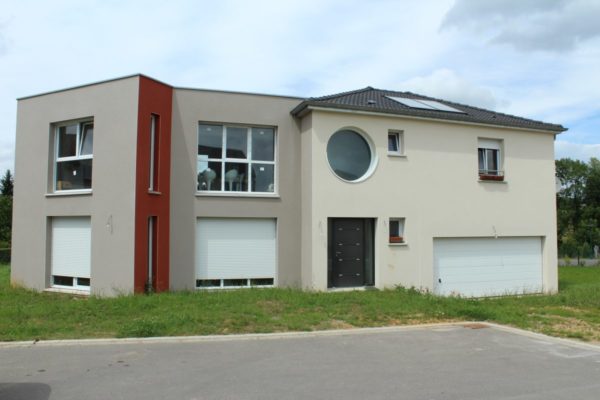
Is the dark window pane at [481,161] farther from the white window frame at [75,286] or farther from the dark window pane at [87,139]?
the white window frame at [75,286]

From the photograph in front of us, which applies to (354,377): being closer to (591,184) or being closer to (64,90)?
(64,90)

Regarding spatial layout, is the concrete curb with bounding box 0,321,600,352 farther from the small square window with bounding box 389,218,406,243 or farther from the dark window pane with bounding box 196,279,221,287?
the dark window pane with bounding box 196,279,221,287

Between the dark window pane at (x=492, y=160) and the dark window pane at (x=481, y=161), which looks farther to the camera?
the dark window pane at (x=492, y=160)

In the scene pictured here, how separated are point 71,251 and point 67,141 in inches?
115

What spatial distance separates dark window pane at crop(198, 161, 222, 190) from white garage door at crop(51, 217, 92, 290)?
2970 mm

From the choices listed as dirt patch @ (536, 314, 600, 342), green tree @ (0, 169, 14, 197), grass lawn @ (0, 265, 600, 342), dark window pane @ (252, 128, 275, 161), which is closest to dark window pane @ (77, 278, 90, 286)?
grass lawn @ (0, 265, 600, 342)

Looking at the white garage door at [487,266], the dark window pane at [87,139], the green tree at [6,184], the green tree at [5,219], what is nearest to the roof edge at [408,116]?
the white garage door at [487,266]

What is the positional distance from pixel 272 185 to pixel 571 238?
4206 centimetres

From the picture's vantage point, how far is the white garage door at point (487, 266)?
15.6m

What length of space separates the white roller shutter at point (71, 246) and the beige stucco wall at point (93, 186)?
0.75ft

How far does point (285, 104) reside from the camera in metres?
14.5

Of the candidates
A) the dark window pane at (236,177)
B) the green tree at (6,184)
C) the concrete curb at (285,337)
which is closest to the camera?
the concrete curb at (285,337)

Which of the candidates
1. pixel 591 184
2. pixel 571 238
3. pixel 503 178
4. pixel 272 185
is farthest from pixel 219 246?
pixel 591 184

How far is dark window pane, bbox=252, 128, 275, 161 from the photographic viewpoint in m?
14.4
